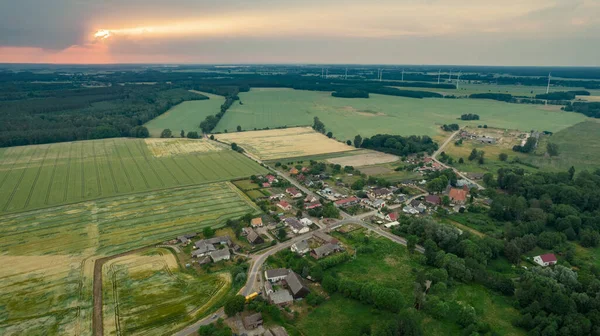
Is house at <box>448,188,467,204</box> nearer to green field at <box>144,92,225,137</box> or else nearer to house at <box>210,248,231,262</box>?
house at <box>210,248,231,262</box>

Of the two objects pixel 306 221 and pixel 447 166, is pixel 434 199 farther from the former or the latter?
pixel 447 166

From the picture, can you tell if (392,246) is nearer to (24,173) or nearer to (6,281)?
(6,281)

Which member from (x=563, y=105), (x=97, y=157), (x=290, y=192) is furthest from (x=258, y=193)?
(x=563, y=105)

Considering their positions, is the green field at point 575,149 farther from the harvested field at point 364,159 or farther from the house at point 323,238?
the house at point 323,238

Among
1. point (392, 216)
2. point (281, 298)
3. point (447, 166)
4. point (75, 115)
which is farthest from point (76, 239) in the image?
point (75, 115)

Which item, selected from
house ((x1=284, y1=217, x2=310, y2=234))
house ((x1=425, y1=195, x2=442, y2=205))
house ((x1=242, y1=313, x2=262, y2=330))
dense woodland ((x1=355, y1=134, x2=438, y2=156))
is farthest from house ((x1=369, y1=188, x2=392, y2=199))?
house ((x1=242, y1=313, x2=262, y2=330))

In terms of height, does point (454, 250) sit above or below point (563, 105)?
below

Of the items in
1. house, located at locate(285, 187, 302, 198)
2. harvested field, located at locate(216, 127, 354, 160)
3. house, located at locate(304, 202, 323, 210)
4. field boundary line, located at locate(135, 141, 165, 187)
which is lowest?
house, located at locate(304, 202, 323, 210)
